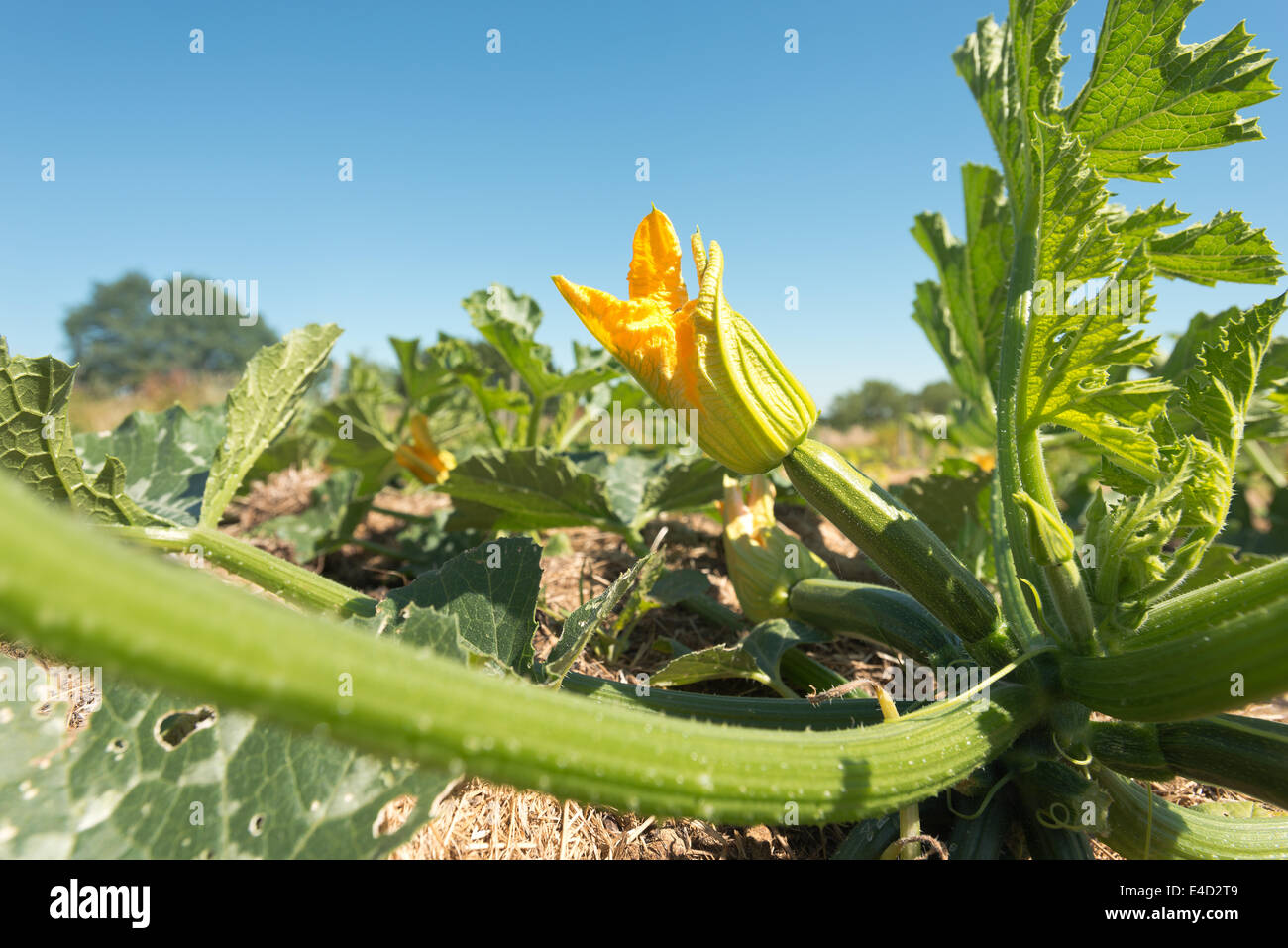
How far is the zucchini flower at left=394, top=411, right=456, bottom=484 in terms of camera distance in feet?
10.1

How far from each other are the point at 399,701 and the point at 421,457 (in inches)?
101

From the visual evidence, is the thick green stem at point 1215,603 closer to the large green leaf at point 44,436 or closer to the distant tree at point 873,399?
the large green leaf at point 44,436

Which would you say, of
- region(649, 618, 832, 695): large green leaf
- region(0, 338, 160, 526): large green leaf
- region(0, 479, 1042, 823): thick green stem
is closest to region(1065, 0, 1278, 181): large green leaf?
region(649, 618, 832, 695): large green leaf

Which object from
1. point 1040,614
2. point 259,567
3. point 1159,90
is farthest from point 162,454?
point 1159,90

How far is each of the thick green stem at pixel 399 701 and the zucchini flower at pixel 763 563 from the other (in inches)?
35.7

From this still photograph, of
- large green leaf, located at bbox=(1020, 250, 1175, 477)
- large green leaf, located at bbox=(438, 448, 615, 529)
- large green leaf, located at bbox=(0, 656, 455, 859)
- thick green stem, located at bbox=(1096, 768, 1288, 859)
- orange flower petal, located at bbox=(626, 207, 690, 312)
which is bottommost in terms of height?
thick green stem, located at bbox=(1096, 768, 1288, 859)

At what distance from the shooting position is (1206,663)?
95cm

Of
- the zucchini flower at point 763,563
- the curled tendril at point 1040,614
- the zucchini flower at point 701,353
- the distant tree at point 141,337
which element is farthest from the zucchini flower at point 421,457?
the distant tree at point 141,337

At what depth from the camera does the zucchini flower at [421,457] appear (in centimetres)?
306

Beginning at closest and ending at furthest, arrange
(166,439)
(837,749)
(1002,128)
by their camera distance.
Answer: (837,749) → (1002,128) → (166,439)

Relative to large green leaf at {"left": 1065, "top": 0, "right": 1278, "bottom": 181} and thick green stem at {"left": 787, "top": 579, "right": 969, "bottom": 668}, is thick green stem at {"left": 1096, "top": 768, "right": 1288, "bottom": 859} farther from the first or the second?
large green leaf at {"left": 1065, "top": 0, "right": 1278, "bottom": 181}
